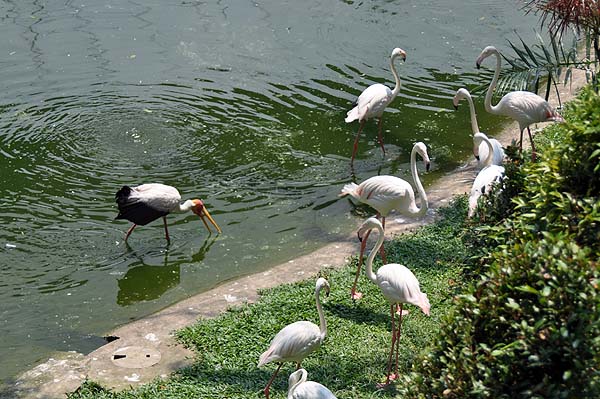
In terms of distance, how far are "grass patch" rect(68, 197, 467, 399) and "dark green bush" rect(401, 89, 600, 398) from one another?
2.04 metres

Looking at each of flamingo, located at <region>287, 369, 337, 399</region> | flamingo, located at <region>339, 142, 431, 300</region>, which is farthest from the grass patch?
flamingo, located at <region>287, 369, 337, 399</region>

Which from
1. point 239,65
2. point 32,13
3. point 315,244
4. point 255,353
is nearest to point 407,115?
point 239,65

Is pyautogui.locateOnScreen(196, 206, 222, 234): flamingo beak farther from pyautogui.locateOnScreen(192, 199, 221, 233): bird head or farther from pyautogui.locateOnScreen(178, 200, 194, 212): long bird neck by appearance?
pyautogui.locateOnScreen(178, 200, 194, 212): long bird neck

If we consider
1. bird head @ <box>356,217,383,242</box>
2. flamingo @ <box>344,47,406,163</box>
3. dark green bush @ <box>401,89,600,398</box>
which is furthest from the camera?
flamingo @ <box>344,47,406,163</box>

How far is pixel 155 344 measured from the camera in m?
7.31

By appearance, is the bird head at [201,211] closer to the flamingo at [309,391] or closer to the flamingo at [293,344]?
the flamingo at [293,344]

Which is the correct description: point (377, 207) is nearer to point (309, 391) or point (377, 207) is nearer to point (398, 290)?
point (398, 290)

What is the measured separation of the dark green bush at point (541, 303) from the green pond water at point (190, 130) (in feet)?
15.3

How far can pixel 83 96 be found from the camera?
12586 millimetres

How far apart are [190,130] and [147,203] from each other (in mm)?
2697

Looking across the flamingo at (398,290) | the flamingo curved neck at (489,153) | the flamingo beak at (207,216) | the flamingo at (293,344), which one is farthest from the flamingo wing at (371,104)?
the flamingo at (293,344)

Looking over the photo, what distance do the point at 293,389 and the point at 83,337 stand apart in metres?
2.96

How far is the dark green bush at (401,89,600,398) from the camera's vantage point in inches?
134

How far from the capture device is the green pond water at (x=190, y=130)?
8.91 meters
